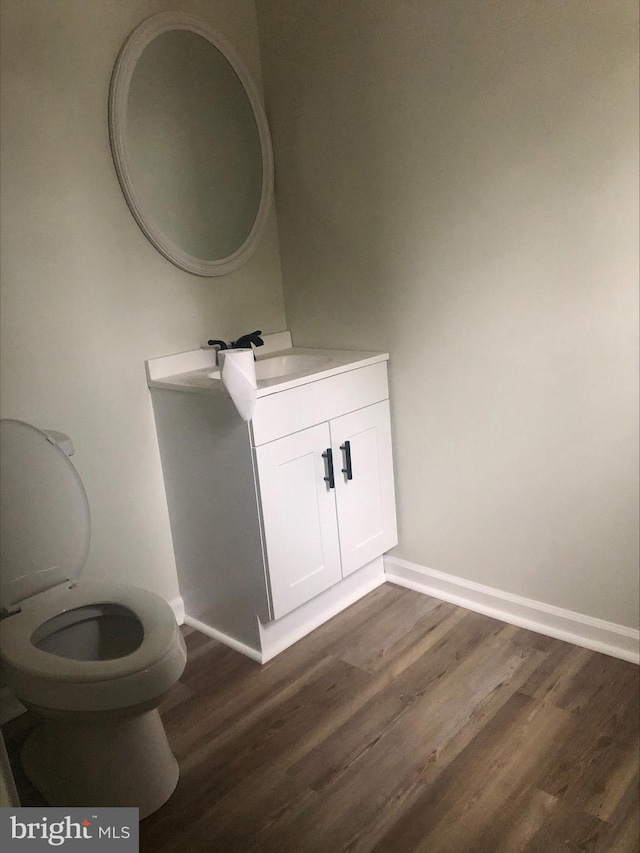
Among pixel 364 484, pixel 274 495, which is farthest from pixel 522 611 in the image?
pixel 274 495

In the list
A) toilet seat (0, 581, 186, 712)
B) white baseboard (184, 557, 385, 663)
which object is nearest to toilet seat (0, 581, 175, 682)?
toilet seat (0, 581, 186, 712)

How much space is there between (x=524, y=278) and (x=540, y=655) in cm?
114

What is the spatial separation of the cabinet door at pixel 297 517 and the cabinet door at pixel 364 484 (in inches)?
2.2

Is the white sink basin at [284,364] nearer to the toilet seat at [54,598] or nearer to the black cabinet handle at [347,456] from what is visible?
the black cabinet handle at [347,456]

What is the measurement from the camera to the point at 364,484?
2.36 meters

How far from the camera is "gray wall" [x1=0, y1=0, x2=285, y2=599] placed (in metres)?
1.88

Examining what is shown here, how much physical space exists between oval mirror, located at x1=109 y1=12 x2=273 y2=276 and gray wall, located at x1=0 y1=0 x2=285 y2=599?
46 millimetres

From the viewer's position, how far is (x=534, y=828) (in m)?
1.49

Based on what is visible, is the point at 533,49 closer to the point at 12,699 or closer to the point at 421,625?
the point at 421,625

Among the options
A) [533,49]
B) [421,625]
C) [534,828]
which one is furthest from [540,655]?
[533,49]

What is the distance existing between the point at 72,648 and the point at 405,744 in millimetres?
903

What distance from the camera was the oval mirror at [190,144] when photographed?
82.7 inches

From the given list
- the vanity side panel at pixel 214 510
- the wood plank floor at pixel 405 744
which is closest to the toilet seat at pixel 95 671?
the wood plank floor at pixel 405 744

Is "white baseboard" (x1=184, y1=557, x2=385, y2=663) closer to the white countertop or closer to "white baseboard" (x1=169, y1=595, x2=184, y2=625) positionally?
"white baseboard" (x1=169, y1=595, x2=184, y2=625)
